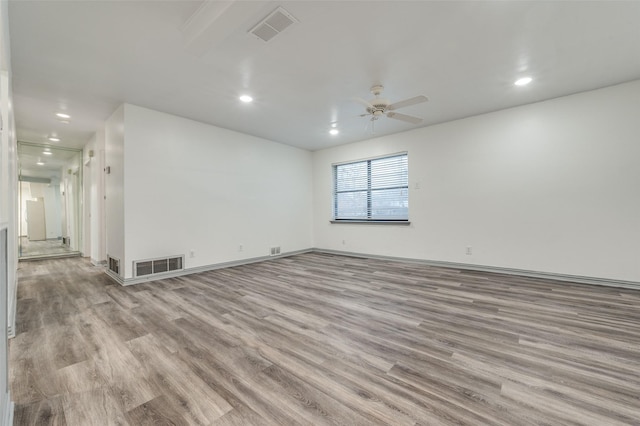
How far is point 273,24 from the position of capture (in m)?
2.21

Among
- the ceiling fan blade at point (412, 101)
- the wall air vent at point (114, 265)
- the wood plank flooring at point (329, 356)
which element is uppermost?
the ceiling fan blade at point (412, 101)

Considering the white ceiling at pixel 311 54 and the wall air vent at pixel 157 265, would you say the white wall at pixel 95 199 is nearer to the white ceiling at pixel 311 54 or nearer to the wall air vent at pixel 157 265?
the white ceiling at pixel 311 54

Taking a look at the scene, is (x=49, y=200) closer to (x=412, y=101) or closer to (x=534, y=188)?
(x=412, y=101)

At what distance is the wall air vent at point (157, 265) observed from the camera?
3910 mm

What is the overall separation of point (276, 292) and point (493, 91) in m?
4.15

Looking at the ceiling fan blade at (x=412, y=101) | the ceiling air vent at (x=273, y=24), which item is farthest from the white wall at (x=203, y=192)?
the ceiling fan blade at (x=412, y=101)

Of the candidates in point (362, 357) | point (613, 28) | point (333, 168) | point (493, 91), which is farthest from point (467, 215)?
point (362, 357)

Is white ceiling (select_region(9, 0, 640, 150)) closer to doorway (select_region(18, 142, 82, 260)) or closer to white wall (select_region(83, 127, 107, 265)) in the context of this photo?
white wall (select_region(83, 127, 107, 265))

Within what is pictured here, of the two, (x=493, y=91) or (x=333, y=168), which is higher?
(x=493, y=91)

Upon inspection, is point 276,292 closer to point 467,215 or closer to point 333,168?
point 467,215

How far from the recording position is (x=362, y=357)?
194 centimetres

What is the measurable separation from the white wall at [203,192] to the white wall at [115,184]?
0.15 meters

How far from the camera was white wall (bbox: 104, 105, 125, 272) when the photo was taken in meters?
3.93

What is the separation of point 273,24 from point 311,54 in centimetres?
57
